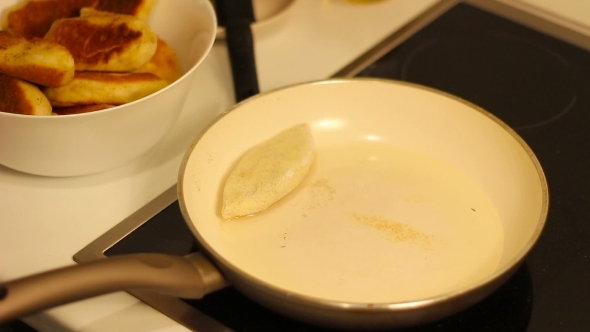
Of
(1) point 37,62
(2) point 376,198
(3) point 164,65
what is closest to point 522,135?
(2) point 376,198

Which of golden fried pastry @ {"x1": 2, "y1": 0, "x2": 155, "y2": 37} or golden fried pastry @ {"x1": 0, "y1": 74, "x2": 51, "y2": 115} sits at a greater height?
golden fried pastry @ {"x1": 2, "y1": 0, "x2": 155, "y2": 37}

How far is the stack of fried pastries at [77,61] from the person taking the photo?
511 millimetres

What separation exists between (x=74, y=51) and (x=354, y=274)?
33 centimetres

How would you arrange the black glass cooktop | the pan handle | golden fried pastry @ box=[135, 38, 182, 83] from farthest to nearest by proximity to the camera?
golden fried pastry @ box=[135, 38, 182, 83] → the black glass cooktop → the pan handle

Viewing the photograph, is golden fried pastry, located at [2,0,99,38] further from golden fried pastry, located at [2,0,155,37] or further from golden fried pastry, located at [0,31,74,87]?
golden fried pastry, located at [0,31,74,87]

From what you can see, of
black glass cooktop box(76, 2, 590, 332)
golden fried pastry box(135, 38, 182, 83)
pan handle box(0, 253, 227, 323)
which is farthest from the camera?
golden fried pastry box(135, 38, 182, 83)

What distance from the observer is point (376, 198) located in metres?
0.56

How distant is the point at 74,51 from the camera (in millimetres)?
560

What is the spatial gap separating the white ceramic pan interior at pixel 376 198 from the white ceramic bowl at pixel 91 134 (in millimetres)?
52

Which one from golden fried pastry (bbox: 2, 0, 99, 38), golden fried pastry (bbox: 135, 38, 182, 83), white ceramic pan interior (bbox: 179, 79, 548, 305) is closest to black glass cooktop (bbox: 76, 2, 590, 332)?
white ceramic pan interior (bbox: 179, 79, 548, 305)

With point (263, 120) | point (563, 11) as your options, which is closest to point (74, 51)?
point (263, 120)

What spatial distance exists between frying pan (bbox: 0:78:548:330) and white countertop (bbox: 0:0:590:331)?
3.1 inches

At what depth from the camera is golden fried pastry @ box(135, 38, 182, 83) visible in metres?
0.59

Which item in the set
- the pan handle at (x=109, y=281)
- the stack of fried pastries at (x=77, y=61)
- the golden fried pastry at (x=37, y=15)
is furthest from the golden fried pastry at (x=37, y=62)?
the pan handle at (x=109, y=281)
